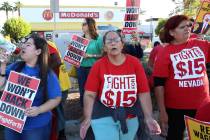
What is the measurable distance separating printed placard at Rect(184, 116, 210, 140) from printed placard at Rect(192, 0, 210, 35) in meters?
3.75

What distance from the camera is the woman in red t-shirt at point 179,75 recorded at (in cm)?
468

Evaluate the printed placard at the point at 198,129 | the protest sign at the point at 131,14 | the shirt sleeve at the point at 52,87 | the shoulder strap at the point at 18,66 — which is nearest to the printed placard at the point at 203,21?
the protest sign at the point at 131,14

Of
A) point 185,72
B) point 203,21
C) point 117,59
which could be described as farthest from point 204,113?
point 203,21

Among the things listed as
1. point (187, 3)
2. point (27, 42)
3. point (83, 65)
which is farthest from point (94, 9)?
point (27, 42)

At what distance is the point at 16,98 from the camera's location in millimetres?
4254

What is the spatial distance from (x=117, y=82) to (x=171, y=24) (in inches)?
44.5

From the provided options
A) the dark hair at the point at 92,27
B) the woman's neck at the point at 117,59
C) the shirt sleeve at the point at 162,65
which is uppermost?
the dark hair at the point at 92,27

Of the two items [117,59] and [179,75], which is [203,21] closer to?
[179,75]

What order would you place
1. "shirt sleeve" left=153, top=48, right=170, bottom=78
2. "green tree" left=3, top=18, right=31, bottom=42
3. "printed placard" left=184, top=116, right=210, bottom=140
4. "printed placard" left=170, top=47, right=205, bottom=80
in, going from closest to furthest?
"printed placard" left=184, top=116, right=210, bottom=140 < "printed placard" left=170, top=47, right=205, bottom=80 < "shirt sleeve" left=153, top=48, right=170, bottom=78 < "green tree" left=3, top=18, right=31, bottom=42

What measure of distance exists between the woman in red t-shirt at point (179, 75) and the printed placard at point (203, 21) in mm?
1873

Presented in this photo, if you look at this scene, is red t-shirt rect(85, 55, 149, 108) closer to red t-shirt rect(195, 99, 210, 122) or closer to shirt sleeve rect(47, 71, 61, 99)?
shirt sleeve rect(47, 71, 61, 99)

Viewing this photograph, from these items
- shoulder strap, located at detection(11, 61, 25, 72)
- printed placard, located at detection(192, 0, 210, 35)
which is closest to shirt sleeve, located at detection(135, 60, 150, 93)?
shoulder strap, located at detection(11, 61, 25, 72)

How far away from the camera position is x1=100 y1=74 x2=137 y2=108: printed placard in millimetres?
4160

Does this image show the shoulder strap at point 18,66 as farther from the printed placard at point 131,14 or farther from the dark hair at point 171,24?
the printed placard at point 131,14
